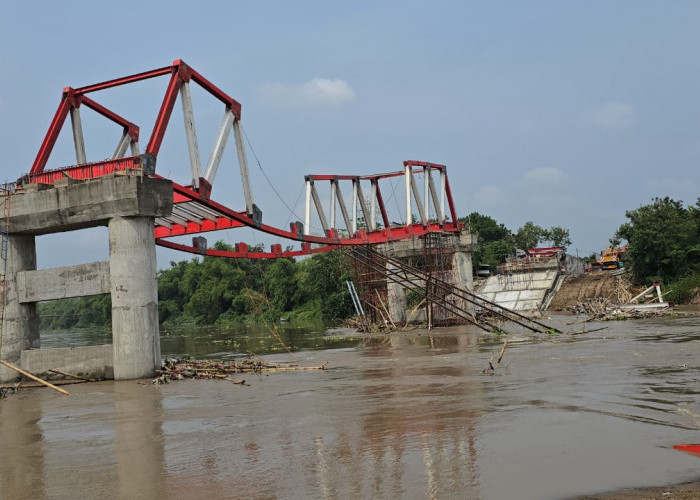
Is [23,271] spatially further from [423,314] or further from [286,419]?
[423,314]

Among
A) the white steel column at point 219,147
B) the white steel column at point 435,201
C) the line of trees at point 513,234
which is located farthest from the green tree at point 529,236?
the white steel column at point 219,147

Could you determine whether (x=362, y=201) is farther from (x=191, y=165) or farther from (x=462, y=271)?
(x=191, y=165)

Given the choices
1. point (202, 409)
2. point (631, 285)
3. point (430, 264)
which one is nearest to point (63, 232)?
point (202, 409)

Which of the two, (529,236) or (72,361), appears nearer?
(72,361)

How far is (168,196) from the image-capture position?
19.2 m

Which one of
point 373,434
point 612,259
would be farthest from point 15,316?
point 612,259

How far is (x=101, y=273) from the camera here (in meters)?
19.1

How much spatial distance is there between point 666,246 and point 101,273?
42137mm

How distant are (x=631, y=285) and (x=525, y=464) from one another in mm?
48172

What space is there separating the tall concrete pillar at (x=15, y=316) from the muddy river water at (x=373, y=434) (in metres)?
2.88

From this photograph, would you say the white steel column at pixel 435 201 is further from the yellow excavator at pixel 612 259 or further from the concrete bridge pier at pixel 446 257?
the yellow excavator at pixel 612 259

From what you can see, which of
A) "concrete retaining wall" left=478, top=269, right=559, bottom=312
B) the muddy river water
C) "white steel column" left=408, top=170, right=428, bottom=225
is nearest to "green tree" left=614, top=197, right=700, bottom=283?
"concrete retaining wall" left=478, top=269, right=559, bottom=312

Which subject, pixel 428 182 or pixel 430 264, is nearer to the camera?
pixel 430 264

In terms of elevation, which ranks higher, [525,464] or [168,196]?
[168,196]
